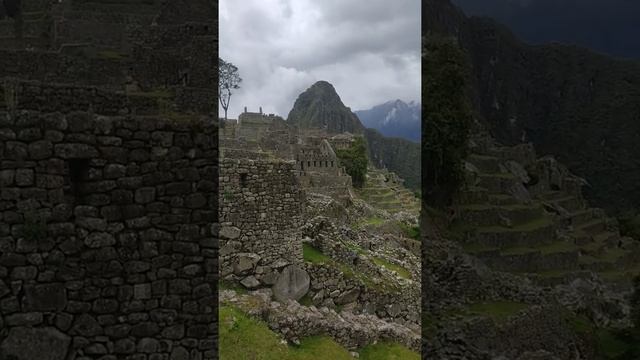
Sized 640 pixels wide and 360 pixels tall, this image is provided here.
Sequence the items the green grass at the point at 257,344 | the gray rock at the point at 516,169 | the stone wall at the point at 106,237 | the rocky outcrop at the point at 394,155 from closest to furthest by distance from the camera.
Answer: the stone wall at the point at 106,237
the green grass at the point at 257,344
the gray rock at the point at 516,169
the rocky outcrop at the point at 394,155

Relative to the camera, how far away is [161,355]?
3354 millimetres

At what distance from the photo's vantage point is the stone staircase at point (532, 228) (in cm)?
1051

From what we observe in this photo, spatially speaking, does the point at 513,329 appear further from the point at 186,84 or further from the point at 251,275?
the point at 186,84

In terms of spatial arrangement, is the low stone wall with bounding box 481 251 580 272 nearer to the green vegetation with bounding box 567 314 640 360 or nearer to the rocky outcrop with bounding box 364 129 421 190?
the green vegetation with bounding box 567 314 640 360

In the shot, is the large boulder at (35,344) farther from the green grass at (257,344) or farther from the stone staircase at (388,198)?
the stone staircase at (388,198)

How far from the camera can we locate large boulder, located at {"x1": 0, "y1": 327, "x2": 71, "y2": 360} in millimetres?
3072

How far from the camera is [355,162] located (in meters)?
40.9

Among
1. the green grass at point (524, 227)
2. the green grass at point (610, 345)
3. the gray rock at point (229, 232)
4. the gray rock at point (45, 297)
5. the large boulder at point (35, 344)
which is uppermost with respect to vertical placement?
the gray rock at point (45, 297)

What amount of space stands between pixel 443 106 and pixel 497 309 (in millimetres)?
3262

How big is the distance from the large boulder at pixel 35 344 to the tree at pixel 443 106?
6.79m

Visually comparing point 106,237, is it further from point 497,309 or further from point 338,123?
point 338,123

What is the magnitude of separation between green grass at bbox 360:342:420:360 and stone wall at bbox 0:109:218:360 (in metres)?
6.06

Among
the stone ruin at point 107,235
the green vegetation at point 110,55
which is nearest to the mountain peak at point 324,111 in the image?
the green vegetation at point 110,55

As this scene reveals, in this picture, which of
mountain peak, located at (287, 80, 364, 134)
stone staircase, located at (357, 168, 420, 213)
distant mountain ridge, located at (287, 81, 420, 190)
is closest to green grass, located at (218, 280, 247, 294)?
stone staircase, located at (357, 168, 420, 213)
